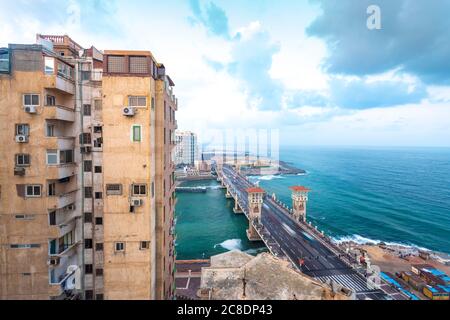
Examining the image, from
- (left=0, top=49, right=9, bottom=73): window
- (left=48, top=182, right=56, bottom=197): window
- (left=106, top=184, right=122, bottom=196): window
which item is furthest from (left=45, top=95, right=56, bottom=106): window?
(left=106, top=184, right=122, bottom=196): window

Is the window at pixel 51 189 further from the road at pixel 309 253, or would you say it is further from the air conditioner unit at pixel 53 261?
the road at pixel 309 253

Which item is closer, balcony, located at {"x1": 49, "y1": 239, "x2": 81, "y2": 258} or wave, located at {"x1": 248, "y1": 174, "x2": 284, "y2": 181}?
A: balcony, located at {"x1": 49, "y1": 239, "x2": 81, "y2": 258}

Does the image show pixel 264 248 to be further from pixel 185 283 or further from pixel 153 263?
pixel 153 263

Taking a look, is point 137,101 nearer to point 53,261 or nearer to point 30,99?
point 30,99

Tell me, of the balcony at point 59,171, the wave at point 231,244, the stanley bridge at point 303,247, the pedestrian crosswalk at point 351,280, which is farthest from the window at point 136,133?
the wave at point 231,244

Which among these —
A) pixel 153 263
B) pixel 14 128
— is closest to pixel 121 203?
pixel 153 263

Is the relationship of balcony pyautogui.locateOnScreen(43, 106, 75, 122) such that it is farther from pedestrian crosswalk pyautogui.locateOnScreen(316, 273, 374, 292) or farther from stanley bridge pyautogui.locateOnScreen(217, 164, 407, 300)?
pedestrian crosswalk pyautogui.locateOnScreen(316, 273, 374, 292)

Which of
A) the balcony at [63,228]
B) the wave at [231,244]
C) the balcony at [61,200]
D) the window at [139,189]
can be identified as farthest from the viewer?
the wave at [231,244]
